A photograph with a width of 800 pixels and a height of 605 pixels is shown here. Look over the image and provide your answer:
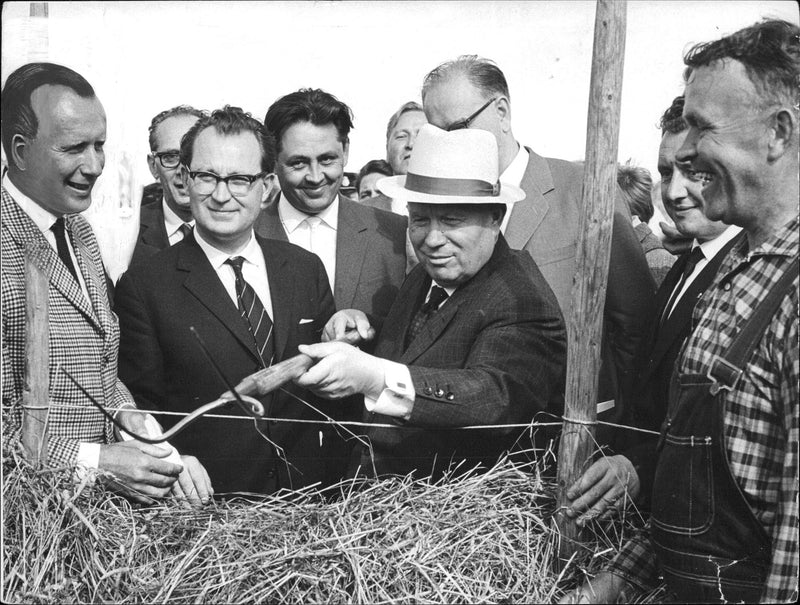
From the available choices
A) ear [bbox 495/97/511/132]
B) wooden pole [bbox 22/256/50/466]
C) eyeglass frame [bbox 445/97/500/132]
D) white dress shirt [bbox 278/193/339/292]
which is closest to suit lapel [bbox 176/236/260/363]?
wooden pole [bbox 22/256/50/466]

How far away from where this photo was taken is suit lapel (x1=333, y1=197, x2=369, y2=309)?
5.03m

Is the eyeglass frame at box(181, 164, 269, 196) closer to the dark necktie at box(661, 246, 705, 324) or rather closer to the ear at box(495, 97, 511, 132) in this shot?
the ear at box(495, 97, 511, 132)

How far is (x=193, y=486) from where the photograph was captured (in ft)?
12.2

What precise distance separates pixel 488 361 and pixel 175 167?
3.11m

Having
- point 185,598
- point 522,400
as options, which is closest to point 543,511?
point 522,400

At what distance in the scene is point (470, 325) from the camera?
377 centimetres

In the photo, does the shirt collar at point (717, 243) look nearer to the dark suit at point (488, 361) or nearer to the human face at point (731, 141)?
the dark suit at point (488, 361)

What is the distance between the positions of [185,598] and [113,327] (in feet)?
3.84

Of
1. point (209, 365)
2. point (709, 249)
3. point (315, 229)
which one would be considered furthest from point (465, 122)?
point (209, 365)

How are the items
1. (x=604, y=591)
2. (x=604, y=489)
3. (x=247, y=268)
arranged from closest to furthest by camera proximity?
1. (x=604, y=591)
2. (x=604, y=489)
3. (x=247, y=268)

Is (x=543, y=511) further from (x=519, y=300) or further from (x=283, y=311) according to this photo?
(x=283, y=311)

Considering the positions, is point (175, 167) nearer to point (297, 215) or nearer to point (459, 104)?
point (297, 215)

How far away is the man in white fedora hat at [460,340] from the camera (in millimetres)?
3477

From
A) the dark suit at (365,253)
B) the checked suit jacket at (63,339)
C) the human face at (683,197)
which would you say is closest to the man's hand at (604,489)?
the human face at (683,197)
